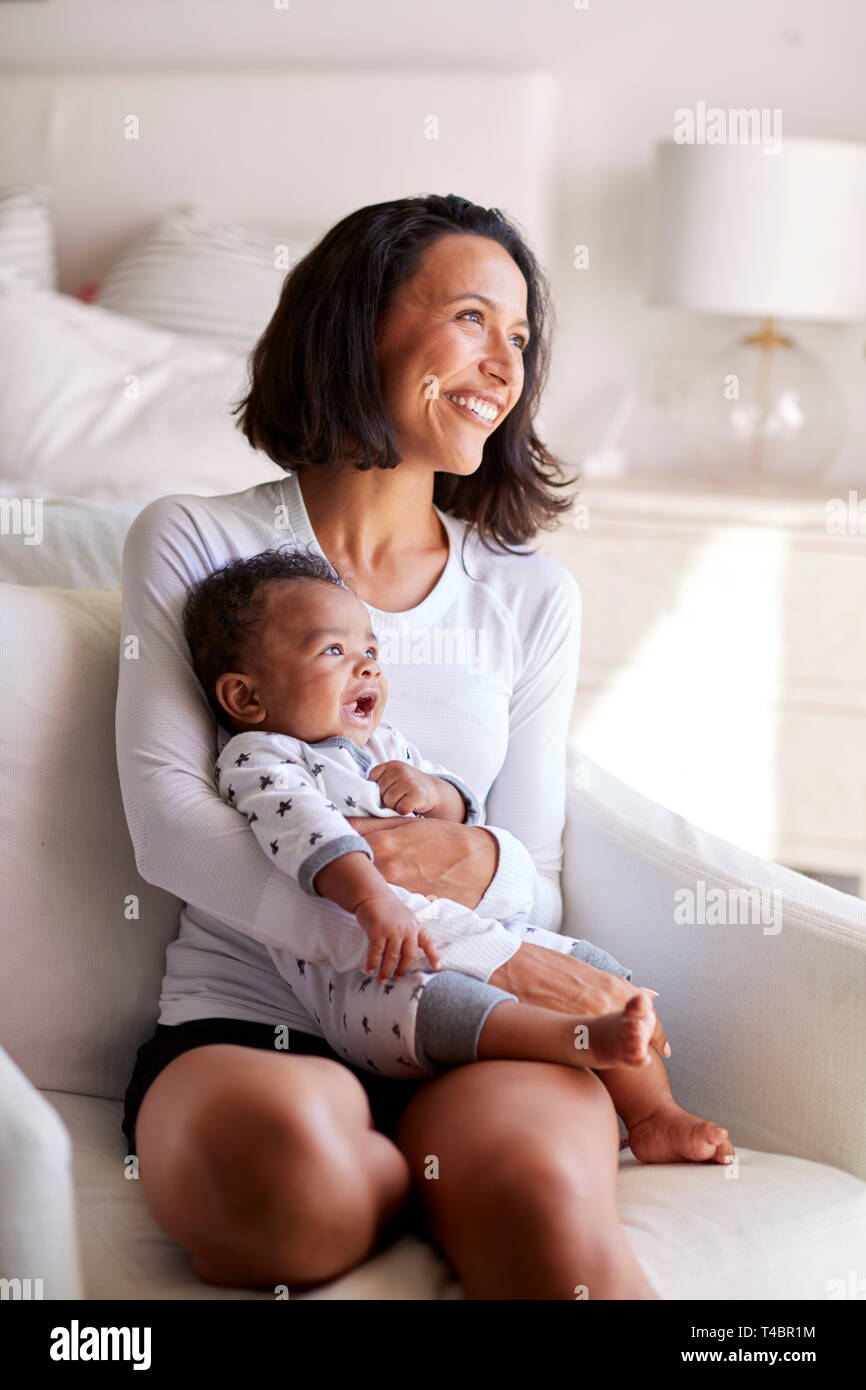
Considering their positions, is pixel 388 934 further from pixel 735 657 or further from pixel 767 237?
pixel 767 237

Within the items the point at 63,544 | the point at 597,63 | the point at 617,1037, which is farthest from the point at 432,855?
the point at 597,63

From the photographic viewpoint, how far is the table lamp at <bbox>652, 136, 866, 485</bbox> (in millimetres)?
2480

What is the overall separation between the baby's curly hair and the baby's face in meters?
0.01

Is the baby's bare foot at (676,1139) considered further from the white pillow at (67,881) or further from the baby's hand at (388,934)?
the white pillow at (67,881)

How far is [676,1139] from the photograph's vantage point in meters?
1.07

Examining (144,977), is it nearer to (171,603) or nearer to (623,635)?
(171,603)

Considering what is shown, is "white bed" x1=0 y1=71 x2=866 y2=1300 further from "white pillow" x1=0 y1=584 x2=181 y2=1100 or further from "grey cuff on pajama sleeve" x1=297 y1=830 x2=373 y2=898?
"grey cuff on pajama sleeve" x1=297 y1=830 x2=373 y2=898

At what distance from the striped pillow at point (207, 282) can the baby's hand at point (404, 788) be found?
148 centimetres

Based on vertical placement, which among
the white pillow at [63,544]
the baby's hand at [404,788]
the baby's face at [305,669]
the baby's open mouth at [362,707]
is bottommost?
the baby's hand at [404,788]

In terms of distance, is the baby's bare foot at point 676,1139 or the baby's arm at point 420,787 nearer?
the baby's bare foot at point 676,1139

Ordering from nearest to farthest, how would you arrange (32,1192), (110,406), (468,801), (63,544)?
(32,1192)
(468,801)
(63,544)
(110,406)

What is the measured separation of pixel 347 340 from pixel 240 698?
1.22ft

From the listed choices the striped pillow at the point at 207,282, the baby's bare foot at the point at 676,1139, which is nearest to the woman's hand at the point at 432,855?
the baby's bare foot at the point at 676,1139

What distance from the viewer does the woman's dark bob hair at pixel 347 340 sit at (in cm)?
128
